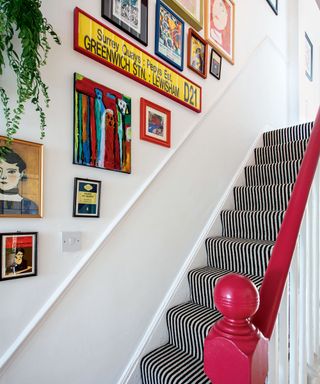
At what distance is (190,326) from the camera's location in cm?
159

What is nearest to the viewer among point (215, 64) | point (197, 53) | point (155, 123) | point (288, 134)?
point (155, 123)

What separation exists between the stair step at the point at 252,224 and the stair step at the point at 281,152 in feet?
2.74

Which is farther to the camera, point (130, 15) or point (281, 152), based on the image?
point (281, 152)

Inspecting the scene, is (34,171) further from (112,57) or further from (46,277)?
(112,57)

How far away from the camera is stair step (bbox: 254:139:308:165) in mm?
2535

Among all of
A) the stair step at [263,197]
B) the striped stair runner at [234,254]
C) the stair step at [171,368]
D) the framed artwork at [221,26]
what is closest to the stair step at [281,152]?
the striped stair runner at [234,254]

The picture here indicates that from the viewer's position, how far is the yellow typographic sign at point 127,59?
4.33 feet

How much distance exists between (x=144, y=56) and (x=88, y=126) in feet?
2.03

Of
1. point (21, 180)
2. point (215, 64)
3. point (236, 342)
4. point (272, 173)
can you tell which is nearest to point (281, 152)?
point (272, 173)

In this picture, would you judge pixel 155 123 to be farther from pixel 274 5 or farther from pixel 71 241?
pixel 274 5

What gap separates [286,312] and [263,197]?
1665 millimetres

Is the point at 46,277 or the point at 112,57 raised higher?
the point at 112,57

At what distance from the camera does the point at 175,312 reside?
172cm

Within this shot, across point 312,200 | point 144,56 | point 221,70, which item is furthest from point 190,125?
point 312,200
